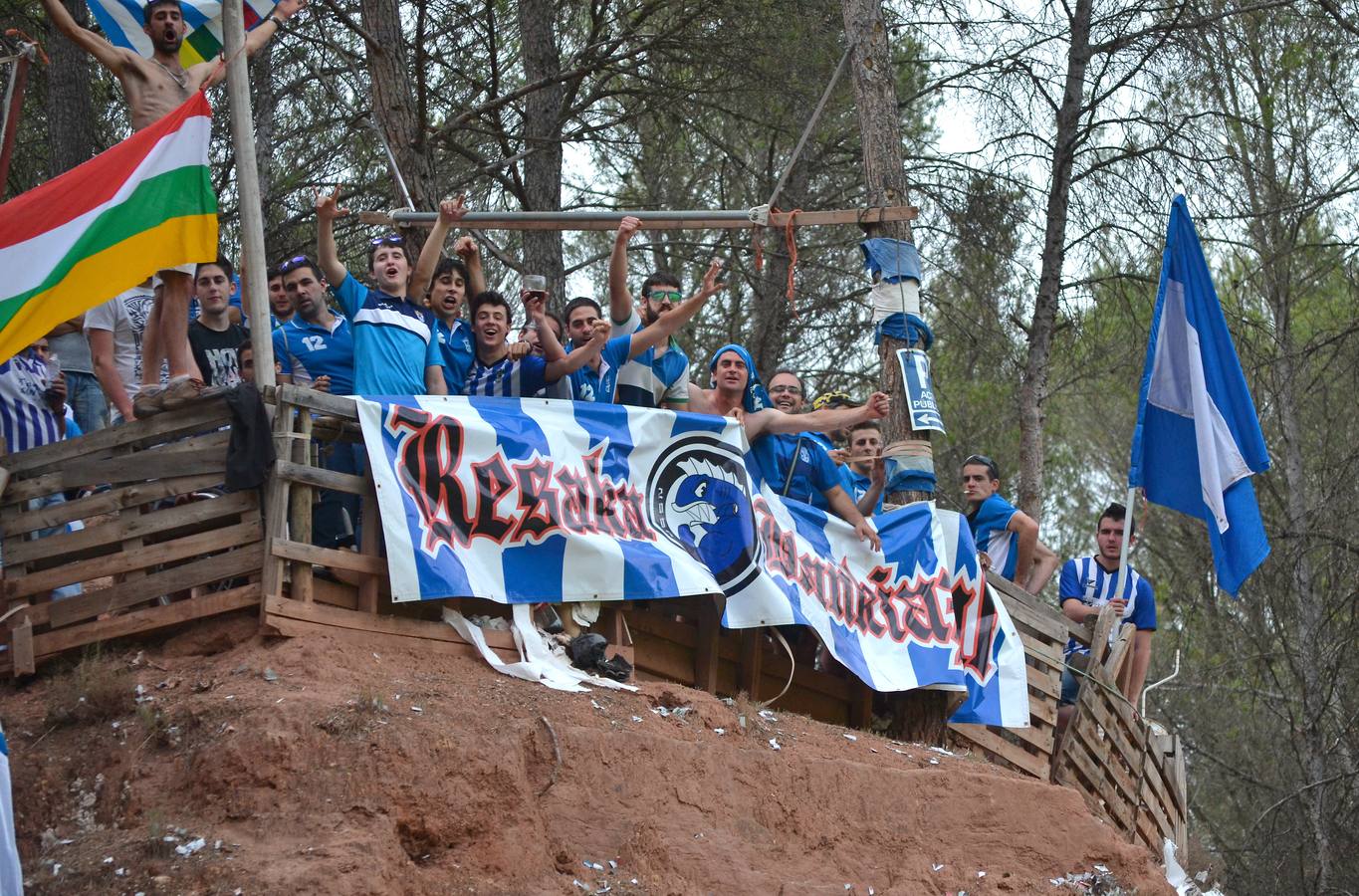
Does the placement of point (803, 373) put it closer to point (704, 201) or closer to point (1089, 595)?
point (704, 201)

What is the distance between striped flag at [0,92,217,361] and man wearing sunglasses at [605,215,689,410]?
7.99ft

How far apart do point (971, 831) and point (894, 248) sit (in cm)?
436

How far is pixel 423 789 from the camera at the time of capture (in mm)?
6770

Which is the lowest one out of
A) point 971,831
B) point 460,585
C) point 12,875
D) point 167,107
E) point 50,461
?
point 971,831

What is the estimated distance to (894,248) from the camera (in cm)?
1138

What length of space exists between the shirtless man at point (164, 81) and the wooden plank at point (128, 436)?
29 centimetres

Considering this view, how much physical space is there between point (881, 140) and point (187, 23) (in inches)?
208

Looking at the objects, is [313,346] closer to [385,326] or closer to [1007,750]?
[385,326]

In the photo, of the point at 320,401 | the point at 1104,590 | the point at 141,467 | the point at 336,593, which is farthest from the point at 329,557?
the point at 1104,590

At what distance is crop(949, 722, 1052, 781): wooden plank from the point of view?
34.3 feet

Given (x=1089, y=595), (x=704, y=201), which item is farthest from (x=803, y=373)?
(x=1089, y=595)

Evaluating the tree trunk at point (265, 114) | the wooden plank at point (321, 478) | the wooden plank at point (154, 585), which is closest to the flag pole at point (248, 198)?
the wooden plank at point (321, 478)

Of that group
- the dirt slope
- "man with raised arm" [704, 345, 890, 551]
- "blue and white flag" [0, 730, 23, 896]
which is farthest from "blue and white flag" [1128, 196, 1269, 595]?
"blue and white flag" [0, 730, 23, 896]

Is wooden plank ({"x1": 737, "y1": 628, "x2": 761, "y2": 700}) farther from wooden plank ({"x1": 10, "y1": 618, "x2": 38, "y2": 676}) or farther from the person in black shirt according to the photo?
wooden plank ({"x1": 10, "y1": 618, "x2": 38, "y2": 676})
